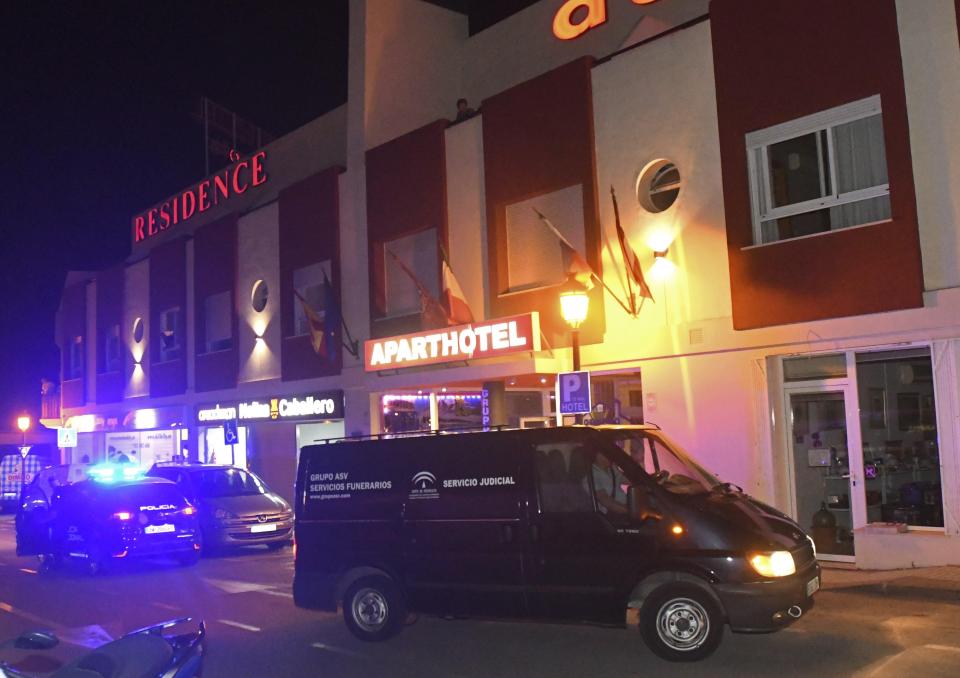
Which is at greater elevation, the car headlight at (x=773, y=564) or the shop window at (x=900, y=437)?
the shop window at (x=900, y=437)

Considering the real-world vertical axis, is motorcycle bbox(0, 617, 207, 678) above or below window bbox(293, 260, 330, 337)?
below

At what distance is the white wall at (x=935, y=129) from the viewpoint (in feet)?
38.5

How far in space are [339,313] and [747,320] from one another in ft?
33.5

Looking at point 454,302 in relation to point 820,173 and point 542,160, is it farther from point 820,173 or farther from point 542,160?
point 820,173

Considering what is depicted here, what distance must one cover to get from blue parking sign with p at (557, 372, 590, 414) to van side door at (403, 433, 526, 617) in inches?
142

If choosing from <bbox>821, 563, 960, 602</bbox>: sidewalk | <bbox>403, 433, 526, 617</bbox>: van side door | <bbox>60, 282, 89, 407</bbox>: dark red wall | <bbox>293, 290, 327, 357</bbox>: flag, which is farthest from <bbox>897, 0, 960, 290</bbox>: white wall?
<bbox>60, 282, 89, 407</bbox>: dark red wall

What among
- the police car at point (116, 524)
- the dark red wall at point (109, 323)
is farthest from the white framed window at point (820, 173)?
the dark red wall at point (109, 323)

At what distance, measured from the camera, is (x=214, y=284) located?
26109 mm

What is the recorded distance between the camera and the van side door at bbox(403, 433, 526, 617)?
28.8ft

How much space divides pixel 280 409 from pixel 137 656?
1805 centimetres

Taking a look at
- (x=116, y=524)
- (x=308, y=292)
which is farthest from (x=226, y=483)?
(x=308, y=292)

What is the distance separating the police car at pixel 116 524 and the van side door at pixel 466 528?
24.5 feet

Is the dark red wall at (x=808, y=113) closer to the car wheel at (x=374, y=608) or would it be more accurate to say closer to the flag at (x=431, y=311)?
the flag at (x=431, y=311)

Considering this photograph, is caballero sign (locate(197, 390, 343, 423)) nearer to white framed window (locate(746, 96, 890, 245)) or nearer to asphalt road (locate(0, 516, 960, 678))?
asphalt road (locate(0, 516, 960, 678))
